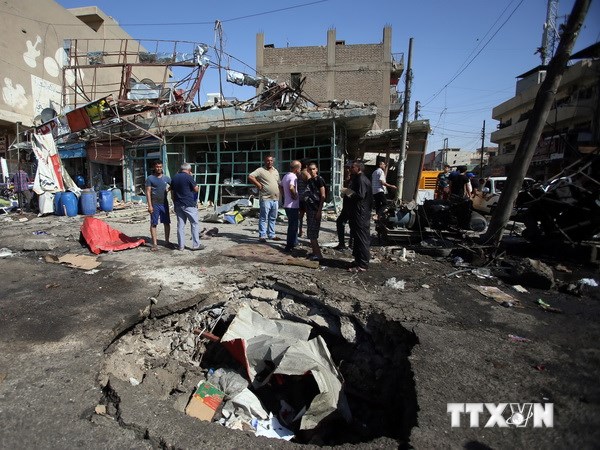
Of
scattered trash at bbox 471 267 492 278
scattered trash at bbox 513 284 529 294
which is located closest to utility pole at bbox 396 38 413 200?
scattered trash at bbox 471 267 492 278

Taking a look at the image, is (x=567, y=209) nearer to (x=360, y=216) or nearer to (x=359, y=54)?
(x=360, y=216)

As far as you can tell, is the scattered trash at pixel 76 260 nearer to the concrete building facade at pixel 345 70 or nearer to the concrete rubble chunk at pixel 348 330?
the concrete rubble chunk at pixel 348 330

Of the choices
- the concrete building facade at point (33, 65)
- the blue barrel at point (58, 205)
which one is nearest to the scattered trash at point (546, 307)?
the blue barrel at point (58, 205)

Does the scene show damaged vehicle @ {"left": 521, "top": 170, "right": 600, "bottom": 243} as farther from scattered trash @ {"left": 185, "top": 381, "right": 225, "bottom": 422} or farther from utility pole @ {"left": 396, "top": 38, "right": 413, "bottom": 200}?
utility pole @ {"left": 396, "top": 38, "right": 413, "bottom": 200}

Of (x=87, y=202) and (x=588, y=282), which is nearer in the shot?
(x=588, y=282)

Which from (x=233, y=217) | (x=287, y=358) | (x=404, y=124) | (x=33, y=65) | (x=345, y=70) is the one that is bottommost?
(x=287, y=358)

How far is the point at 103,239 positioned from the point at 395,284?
17.2 feet

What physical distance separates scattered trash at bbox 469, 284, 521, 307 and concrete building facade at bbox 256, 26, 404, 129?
938 inches

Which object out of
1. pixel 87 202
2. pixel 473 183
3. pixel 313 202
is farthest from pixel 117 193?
pixel 473 183

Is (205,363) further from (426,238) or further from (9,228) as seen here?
(9,228)

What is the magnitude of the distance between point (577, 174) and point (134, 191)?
1318 centimetres

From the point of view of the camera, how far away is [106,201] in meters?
10.5

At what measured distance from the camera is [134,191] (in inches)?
501

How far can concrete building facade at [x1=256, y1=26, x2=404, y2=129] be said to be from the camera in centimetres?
2706
